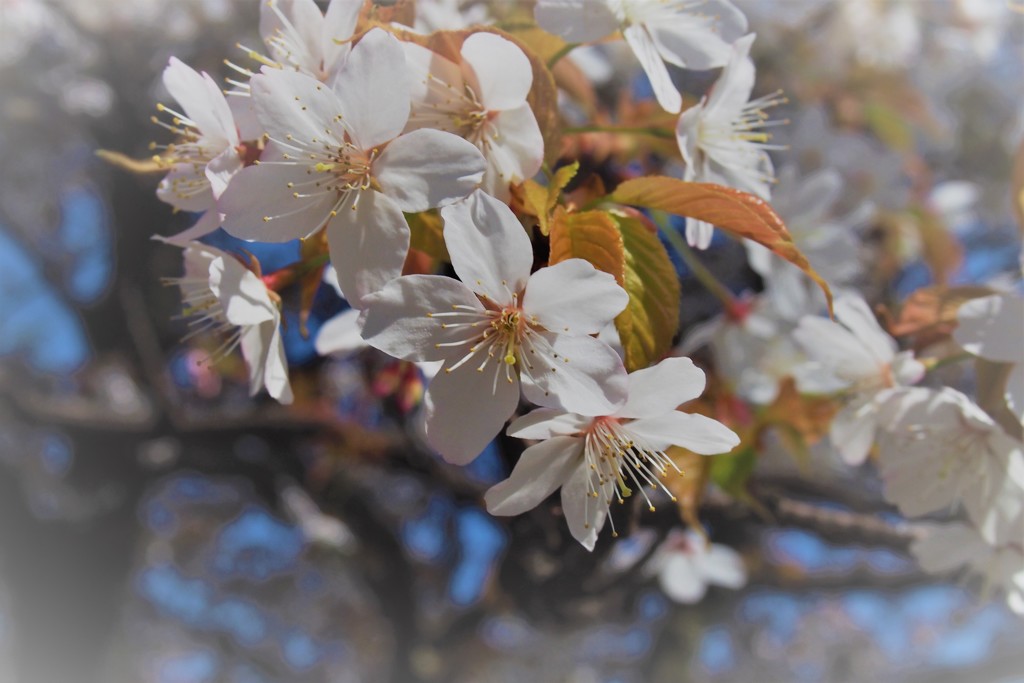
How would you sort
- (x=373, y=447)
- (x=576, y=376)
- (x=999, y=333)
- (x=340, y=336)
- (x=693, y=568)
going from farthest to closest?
(x=373, y=447), (x=693, y=568), (x=340, y=336), (x=999, y=333), (x=576, y=376)

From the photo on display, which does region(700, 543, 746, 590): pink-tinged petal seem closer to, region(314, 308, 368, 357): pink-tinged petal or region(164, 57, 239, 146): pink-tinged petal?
Answer: region(314, 308, 368, 357): pink-tinged petal

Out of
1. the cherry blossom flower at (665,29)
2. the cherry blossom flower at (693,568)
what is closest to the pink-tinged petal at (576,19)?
the cherry blossom flower at (665,29)

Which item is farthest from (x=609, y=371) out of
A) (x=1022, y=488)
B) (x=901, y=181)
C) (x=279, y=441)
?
(x=279, y=441)

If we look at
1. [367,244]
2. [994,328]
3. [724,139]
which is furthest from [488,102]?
[994,328]

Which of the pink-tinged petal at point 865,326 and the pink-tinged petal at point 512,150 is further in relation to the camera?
the pink-tinged petal at point 865,326

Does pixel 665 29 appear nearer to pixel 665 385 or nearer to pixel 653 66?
pixel 653 66

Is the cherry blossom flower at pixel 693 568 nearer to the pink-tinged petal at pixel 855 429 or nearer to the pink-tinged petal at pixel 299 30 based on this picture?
the pink-tinged petal at pixel 855 429

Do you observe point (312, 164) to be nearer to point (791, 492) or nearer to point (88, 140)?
point (791, 492)
